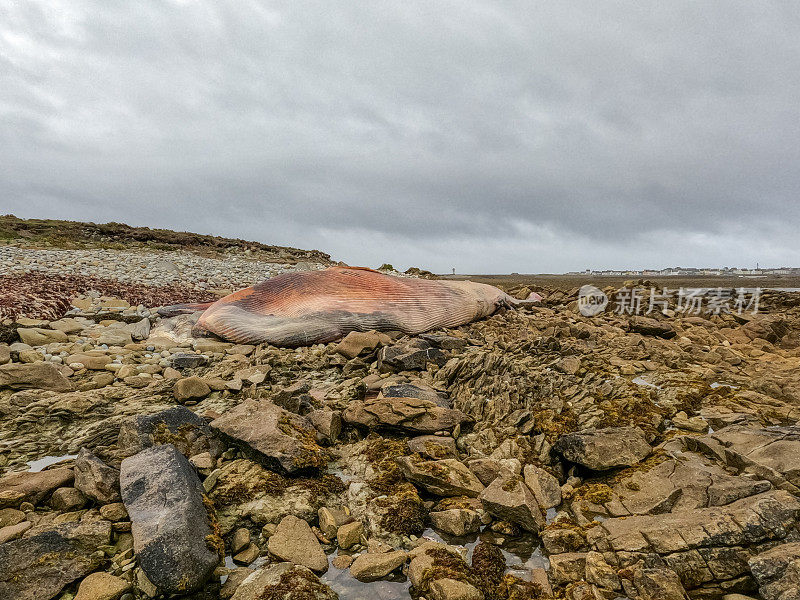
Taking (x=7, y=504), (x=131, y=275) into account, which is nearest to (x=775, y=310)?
(x=7, y=504)

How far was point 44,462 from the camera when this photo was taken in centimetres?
325

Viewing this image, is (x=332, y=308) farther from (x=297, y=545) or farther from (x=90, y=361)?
(x=297, y=545)

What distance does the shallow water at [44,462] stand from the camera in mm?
3152

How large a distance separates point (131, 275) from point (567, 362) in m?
15.3

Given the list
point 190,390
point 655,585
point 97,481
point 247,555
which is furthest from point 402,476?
point 190,390

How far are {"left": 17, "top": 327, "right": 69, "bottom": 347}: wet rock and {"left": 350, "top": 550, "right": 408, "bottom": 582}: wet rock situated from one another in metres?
5.69

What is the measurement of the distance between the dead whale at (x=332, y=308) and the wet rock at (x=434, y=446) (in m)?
3.10

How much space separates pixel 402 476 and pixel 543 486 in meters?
0.93

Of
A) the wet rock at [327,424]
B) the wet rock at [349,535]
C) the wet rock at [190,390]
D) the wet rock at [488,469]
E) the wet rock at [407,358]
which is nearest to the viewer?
the wet rock at [349,535]

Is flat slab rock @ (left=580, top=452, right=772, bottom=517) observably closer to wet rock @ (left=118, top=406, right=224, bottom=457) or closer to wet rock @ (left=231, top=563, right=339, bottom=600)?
wet rock @ (left=231, top=563, right=339, bottom=600)

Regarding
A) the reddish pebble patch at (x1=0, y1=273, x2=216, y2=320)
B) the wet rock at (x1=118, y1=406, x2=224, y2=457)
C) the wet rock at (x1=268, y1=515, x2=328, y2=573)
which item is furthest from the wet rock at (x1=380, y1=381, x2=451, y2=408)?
the reddish pebble patch at (x1=0, y1=273, x2=216, y2=320)

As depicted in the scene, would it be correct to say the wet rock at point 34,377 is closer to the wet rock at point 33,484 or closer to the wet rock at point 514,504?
the wet rock at point 33,484

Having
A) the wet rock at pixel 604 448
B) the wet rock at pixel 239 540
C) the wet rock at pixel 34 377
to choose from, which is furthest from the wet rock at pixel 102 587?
the wet rock at pixel 34 377

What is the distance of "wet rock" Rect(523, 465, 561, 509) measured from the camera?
264 cm
